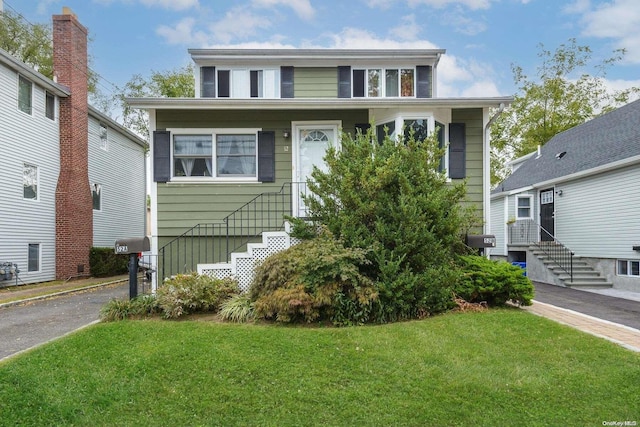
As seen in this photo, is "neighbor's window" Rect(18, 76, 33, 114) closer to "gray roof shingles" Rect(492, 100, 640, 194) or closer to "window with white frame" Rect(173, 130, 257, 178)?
"window with white frame" Rect(173, 130, 257, 178)

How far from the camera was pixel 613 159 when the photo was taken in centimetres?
1109

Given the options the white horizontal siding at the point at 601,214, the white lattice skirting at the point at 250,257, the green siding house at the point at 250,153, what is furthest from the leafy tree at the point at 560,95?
the white lattice skirting at the point at 250,257

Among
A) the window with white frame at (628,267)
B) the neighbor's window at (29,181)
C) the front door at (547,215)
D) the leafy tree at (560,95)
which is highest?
the leafy tree at (560,95)

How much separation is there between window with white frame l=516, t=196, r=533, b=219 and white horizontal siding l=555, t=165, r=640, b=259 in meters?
1.38

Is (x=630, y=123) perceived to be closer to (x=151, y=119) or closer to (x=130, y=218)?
(x=151, y=119)

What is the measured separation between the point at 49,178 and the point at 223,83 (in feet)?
22.3

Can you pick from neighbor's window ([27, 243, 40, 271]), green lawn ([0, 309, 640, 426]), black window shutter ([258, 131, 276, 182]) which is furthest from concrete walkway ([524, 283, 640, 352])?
neighbor's window ([27, 243, 40, 271])

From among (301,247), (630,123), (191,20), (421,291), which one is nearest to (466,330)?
(421,291)

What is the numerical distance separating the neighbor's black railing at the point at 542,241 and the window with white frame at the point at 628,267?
118 centimetres

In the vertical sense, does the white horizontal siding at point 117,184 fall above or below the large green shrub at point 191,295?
above

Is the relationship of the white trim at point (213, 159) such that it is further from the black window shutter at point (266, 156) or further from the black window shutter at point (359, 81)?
the black window shutter at point (359, 81)

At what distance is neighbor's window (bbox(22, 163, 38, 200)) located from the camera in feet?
39.4

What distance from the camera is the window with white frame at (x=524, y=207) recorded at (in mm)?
15148

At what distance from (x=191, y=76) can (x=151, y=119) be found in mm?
16910
